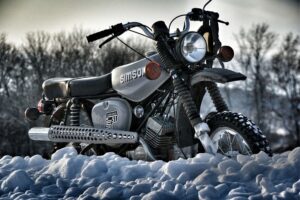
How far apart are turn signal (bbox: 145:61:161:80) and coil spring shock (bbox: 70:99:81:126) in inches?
69.4

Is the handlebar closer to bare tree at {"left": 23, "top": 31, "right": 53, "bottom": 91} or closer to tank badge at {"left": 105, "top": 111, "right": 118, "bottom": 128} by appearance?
tank badge at {"left": 105, "top": 111, "right": 118, "bottom": 128}

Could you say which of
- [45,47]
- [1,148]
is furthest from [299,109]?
[1,148]

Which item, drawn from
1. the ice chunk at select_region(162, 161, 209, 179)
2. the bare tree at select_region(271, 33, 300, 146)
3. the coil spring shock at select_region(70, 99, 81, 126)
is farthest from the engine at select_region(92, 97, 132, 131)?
the bare tree at select_region(271, 33, 300, 146)

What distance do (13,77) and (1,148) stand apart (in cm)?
308

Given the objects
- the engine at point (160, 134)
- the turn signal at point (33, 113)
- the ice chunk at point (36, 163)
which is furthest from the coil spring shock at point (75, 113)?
the ice chunk at point (36, 163)

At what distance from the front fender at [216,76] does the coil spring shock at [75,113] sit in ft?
6.39

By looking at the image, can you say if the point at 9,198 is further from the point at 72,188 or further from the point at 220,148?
the point at 220,148

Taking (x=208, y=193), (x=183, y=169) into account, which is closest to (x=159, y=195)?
(x=208, y=193)

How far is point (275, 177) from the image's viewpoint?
3689mm

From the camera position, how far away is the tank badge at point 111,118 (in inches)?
233

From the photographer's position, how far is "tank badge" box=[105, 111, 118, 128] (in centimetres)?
592

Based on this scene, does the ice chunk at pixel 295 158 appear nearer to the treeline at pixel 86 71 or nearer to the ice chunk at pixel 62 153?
the ice chunk at pixel 62 153

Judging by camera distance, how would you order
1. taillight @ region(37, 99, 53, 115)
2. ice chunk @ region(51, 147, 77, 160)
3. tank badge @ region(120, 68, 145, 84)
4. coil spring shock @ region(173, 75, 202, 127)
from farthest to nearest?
taillight @ region(37, 99, 53, 115), tank badge @ region(120, 68, 145, 84), ice chunk @ region(51, 147, 77, 160), coil spring shock @ region(173, 75, 202, 127)

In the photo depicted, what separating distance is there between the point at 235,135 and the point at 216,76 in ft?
1.78
